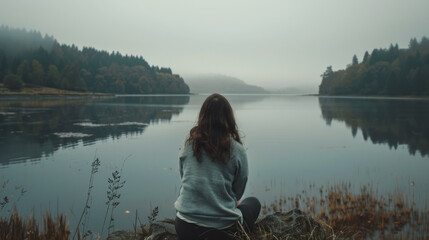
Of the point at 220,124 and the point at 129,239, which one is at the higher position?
the point at 220,124

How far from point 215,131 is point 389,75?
443 feet

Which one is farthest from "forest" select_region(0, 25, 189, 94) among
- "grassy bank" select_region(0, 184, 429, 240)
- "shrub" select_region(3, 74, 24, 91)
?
"grassy bank" select_region(0, 184, 429, 240)

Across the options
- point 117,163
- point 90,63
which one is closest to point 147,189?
point 117,163

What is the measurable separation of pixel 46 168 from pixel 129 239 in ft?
30.9

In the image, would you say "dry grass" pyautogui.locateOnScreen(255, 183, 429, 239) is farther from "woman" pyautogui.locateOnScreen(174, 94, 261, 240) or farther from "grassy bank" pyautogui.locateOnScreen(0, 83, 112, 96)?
"grassy bank" pyautogui.locateOnScreen(0, 83, 112, 96)

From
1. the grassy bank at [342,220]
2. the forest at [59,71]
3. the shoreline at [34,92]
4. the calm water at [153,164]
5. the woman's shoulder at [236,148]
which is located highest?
the forest at [59,71]

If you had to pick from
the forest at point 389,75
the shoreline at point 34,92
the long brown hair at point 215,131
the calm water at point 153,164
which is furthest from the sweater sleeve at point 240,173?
the forest at point 389,75

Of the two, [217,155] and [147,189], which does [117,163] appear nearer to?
[147,189]

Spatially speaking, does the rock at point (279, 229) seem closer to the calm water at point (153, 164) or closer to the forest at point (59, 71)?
the calm water at point (153, 164)

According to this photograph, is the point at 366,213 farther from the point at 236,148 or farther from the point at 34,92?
the point at 34,92

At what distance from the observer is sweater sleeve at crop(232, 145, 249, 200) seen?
4.14 m

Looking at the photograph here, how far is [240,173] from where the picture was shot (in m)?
4.25

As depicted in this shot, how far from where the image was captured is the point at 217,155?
395 cm

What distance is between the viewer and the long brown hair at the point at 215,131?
397 cm
